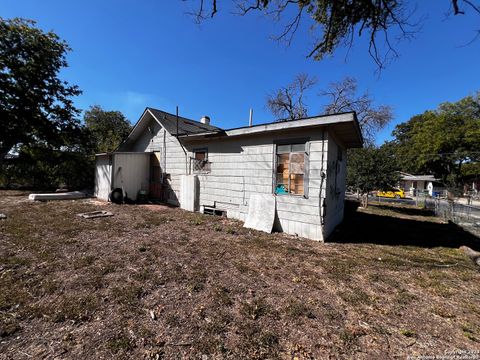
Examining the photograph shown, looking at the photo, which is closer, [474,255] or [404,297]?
[404,297]

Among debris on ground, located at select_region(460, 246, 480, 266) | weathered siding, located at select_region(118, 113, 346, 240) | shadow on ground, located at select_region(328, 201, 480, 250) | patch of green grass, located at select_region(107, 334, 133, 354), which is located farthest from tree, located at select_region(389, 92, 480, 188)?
patch of green grass, located at select_region(107, 334, 133, 354)

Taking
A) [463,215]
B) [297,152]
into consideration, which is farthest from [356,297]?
[463,215]

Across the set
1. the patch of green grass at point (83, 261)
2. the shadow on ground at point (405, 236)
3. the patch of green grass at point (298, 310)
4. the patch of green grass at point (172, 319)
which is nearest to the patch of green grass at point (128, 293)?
the patch of green grass at point (172, 319)

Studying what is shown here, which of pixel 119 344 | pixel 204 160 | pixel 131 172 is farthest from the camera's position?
pixel 131 172

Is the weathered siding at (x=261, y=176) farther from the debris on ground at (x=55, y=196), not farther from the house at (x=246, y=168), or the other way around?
the debris on ground at (x=55, y=196)

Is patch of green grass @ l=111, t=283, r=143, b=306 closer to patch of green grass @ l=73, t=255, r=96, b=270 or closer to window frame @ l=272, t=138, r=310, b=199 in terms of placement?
patch of green grass @ l=73, t=255, r=96, b=270

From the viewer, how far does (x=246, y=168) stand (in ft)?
24.4

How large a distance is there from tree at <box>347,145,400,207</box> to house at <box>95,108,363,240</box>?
7234 mm

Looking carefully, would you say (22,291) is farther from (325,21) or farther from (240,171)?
(325,21)

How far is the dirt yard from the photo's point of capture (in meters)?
2.12

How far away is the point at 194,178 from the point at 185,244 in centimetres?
435

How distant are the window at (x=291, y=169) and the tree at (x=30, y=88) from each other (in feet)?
59.6

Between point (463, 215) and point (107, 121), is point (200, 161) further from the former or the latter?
point (107, 121)

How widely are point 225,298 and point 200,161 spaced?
22.5 ft
